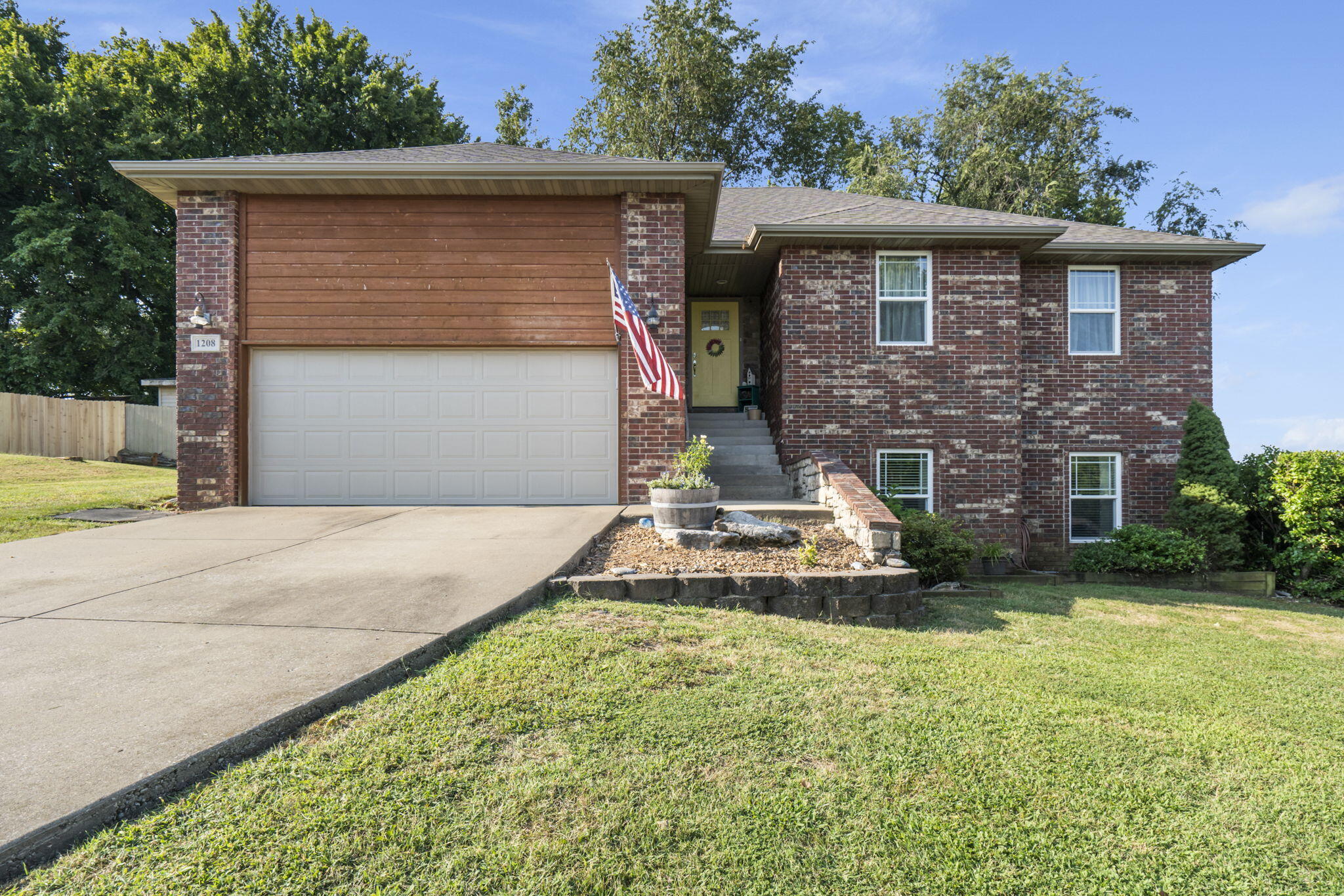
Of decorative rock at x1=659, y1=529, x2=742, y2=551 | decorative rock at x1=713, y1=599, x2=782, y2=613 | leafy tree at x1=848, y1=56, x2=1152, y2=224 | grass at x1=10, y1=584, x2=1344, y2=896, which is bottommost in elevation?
grass at x1=10, y1=584, x2=1344, y2=896

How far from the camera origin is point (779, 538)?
6164 mm

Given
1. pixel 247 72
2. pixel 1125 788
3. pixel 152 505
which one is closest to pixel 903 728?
pixel 1125 788

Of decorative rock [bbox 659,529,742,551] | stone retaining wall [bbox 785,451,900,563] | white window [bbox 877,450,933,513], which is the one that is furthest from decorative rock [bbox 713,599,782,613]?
white window [bbox 877,450,933,513]

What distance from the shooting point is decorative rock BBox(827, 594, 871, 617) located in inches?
203

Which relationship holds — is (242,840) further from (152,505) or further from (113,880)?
(152,505)

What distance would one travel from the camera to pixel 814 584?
17.0 feet

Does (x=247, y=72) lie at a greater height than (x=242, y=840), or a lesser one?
greater

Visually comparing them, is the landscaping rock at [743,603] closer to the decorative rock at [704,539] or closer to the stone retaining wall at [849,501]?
the decorative rock at [704,539]

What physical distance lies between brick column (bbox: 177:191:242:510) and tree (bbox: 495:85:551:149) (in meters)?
19.1

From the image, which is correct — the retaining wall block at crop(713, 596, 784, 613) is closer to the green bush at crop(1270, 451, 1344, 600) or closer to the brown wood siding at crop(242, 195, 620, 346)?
the brown wood siding at crop(242, 195, 620, 346)

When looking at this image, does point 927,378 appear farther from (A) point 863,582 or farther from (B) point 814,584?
(B) point 814,584

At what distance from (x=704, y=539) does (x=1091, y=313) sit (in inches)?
338

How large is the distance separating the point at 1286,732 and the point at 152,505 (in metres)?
11.7

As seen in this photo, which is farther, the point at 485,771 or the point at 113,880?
the point at 485,771
